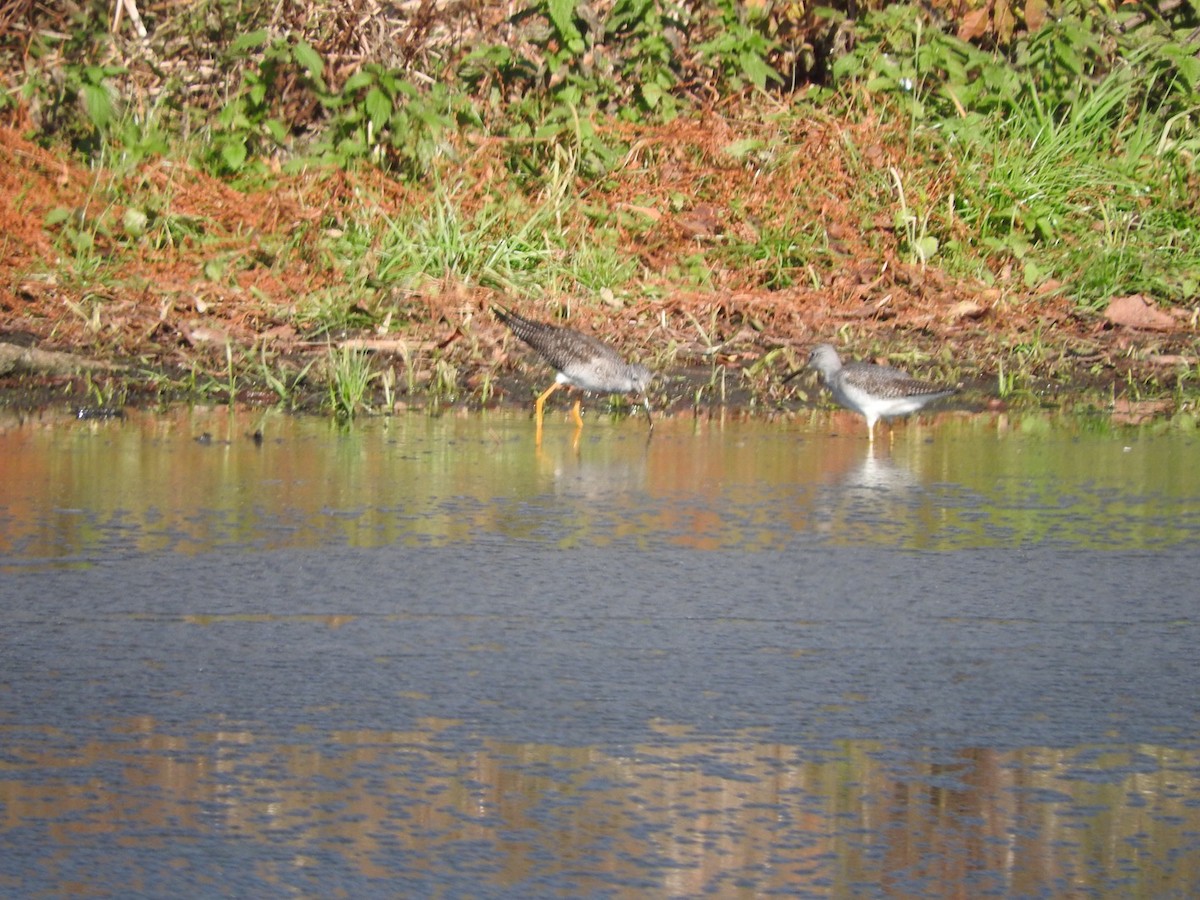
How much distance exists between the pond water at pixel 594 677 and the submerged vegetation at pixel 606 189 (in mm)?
2927

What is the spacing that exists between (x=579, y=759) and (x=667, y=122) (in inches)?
396

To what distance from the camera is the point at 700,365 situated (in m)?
10.7

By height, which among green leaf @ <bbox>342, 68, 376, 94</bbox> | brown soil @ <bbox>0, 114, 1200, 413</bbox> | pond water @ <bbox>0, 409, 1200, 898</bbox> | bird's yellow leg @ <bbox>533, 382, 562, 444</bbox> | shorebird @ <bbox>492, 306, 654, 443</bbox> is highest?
green leaf @ <bbox>342, 68, 376, 94</bbox>

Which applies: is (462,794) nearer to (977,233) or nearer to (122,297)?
(122,297)

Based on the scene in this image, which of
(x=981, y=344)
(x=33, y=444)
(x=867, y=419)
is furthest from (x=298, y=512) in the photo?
(x=981, y=344)

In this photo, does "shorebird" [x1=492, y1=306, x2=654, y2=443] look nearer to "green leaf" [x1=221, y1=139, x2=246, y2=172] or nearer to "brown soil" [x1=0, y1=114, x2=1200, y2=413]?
"brown soil" [x1=0, y1=114, x2=1200, y2=413]

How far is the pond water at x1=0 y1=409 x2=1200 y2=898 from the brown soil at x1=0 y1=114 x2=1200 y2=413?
8.85 feet

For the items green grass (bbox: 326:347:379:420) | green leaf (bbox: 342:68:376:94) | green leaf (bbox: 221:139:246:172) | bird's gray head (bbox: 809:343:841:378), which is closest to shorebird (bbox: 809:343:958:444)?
bird's gray head (bbox: 809:343:841:378)

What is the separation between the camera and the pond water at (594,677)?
3396 mm

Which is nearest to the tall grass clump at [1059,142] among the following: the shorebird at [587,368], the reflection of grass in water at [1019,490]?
the reflection of grass in water at [1019,490]

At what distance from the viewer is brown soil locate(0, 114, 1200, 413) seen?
1052 cm

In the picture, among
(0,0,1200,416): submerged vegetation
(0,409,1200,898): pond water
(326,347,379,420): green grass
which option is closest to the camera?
(0,409,1200,898): pond water

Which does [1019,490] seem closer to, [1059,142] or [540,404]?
[540,404]

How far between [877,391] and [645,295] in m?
3.08
